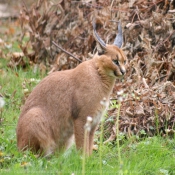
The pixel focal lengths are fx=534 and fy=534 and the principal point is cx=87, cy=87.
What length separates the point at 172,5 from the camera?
888cm

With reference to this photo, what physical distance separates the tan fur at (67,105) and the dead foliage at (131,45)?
0.85 metres

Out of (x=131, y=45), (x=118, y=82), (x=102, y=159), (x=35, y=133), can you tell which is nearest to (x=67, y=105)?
(x=35, y=133)

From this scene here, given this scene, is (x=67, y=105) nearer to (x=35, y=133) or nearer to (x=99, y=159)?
(x=35, y=133)

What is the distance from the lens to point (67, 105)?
6.62 metres

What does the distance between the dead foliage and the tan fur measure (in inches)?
33.3

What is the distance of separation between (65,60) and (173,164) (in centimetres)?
388

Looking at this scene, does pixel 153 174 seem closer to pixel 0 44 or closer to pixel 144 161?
pixel 144 161

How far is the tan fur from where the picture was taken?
6.47 meters

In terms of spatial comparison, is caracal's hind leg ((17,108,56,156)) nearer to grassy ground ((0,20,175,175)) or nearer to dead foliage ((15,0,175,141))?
grassy ground ((0,20,175,175))

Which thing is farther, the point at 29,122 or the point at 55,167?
the point at 29,122

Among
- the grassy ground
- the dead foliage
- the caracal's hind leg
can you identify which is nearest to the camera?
the grassy ground

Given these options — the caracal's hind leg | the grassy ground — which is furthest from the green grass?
the caracal's hind leg

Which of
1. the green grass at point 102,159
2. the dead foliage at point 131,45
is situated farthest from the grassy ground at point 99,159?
the dead foliage at point 131,45

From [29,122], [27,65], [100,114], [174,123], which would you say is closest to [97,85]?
[100,114]
